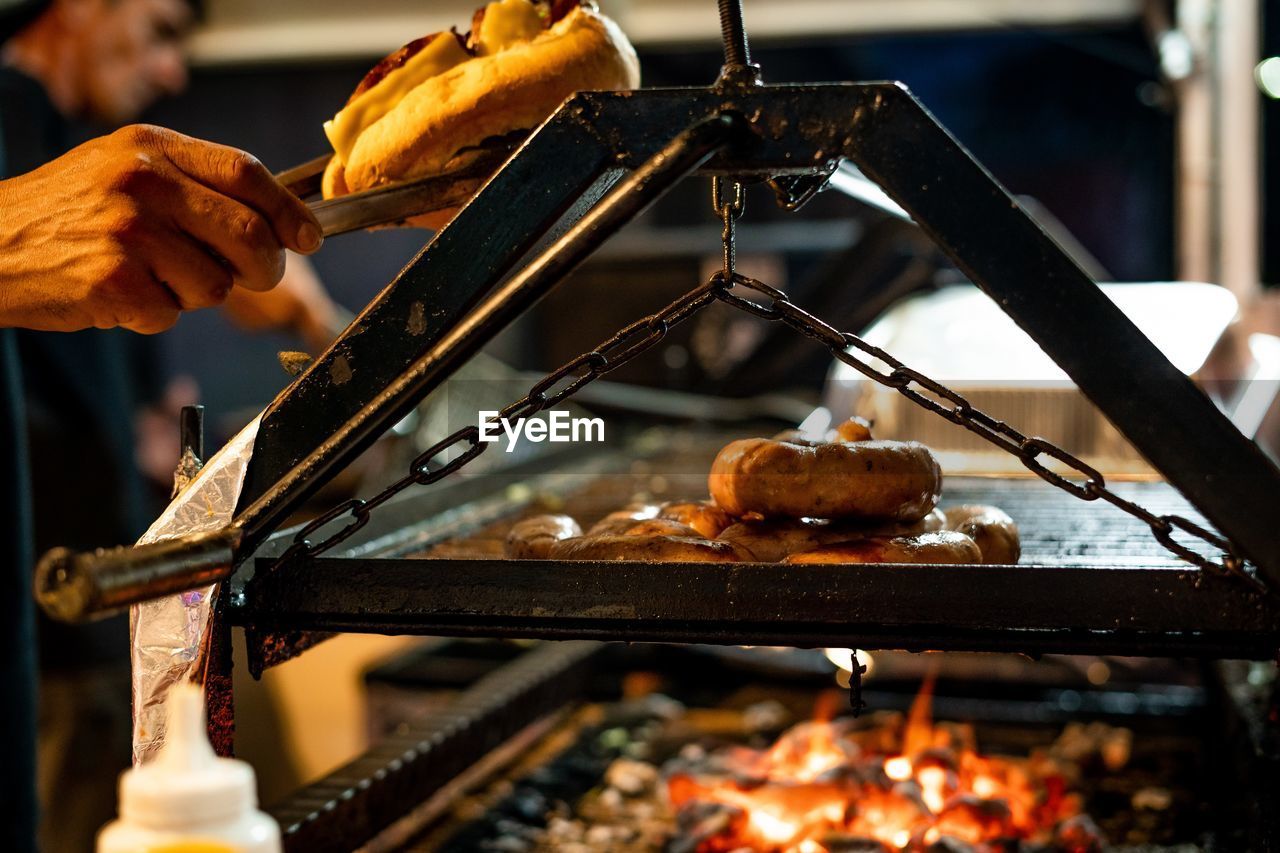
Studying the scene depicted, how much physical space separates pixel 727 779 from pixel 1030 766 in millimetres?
719

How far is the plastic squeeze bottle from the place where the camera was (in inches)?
29.5

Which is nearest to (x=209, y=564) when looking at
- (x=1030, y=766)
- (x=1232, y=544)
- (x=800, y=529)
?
(x=800, y=529)

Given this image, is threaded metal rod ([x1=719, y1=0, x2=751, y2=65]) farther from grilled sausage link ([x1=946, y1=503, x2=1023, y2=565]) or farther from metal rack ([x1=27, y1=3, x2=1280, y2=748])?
grilled sausage link ([x1=946, y1=503, x2=1023, y2=565])

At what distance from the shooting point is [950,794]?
2.18m

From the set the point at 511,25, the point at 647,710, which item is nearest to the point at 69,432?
the point at 647,710

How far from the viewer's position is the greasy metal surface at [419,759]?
5.43ft

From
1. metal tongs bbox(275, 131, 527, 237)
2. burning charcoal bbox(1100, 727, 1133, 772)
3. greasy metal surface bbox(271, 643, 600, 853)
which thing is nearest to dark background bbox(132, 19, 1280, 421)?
greasy metal surface bbox(271, 643, 600, 853)

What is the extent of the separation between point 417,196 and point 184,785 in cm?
73

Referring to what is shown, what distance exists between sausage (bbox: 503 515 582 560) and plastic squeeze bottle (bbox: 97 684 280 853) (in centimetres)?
61

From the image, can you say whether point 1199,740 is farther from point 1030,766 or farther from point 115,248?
point 115,248

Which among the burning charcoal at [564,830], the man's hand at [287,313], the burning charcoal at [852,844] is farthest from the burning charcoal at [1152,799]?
the man's hand at [287,313]

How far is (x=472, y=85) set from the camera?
4.25ft

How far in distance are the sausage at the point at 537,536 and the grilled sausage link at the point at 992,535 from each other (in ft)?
1.57

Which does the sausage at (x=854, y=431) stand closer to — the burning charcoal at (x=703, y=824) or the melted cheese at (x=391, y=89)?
the melted cheese at (x=391, y=89)
